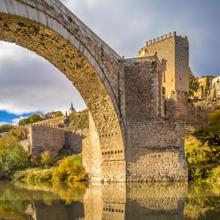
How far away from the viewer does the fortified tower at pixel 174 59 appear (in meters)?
37.9

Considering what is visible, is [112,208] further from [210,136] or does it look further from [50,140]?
[50,140]

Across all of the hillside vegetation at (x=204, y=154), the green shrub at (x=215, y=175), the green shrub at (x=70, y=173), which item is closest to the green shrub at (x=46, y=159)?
the green shrub at (x=70, y=173)

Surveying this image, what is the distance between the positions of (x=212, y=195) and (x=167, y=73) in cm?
2805

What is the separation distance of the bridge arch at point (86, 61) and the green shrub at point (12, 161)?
1545 centimetres

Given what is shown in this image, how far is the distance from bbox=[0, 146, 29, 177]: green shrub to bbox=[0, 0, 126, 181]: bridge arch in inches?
608

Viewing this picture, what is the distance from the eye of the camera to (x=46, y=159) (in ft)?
110

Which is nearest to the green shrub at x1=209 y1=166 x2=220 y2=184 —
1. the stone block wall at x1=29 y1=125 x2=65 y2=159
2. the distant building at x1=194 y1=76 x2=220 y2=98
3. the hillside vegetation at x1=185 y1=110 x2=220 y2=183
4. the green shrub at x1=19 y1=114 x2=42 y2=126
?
the hillside vegetation at x1=185 y1=110 x2=220 y2=183

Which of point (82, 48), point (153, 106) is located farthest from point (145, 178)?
point (82, 48)

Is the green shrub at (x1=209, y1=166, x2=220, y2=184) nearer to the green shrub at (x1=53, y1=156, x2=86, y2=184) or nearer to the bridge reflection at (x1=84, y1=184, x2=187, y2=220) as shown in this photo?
the bridge reflection at (x1=84, y1=184, x2=187, y2=220)

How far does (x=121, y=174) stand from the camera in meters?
17.5

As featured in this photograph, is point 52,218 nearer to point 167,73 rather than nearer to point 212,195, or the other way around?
point 212,195

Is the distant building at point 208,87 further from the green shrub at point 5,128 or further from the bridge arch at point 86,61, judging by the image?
the green shrub at point 5,128

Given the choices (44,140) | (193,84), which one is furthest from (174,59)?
(44,140)

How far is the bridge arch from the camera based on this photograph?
11555 millimetres
